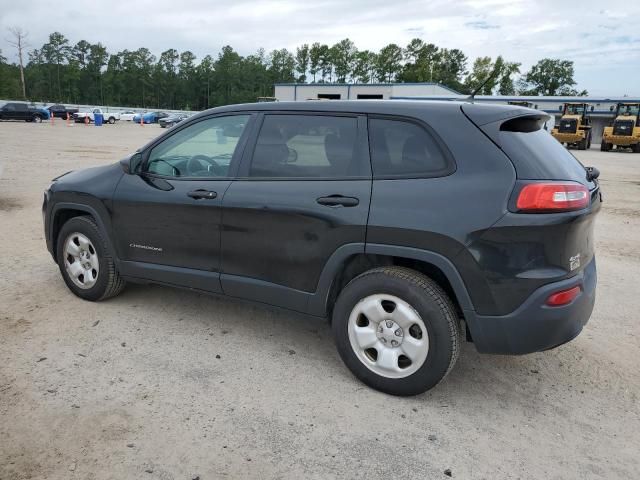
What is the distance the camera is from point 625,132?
32500 millimetres

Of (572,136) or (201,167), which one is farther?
(572,136)

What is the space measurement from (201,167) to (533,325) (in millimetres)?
2589

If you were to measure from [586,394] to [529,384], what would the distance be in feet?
1.12

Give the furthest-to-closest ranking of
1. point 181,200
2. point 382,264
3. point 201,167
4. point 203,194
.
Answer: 1. point 201,167
2. point 181,200
3. point 203,194
4. point 382,264

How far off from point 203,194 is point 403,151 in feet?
4.89

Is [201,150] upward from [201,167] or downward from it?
upward

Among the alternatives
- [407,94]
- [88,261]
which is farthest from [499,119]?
[407,94]

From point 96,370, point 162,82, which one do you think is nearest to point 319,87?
point 162,82

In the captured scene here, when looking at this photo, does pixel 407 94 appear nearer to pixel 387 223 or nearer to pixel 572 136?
pixel 572 136

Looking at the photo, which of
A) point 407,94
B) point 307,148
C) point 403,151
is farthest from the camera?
point 407,94

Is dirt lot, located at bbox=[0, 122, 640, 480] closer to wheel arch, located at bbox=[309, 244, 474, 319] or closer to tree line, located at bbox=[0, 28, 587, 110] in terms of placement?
wheel arch, located at bbox=[309, 244, 474, 319]

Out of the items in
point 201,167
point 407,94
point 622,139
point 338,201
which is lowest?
point 622,139

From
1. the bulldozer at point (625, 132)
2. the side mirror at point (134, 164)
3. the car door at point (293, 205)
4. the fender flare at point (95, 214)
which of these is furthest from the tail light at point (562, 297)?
the bulldozer at point (625, 132)

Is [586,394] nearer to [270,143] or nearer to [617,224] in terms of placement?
[270,143]
